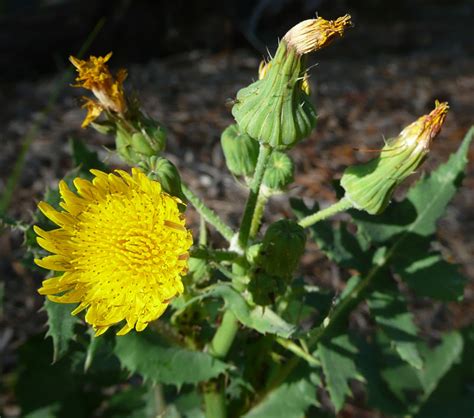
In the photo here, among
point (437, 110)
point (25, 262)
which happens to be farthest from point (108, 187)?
point (437, 110)

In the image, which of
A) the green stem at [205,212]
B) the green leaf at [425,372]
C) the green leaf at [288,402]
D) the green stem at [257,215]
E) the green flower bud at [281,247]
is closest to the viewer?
the green flower bud at [281,247]

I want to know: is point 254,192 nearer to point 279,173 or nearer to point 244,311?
point 279,173

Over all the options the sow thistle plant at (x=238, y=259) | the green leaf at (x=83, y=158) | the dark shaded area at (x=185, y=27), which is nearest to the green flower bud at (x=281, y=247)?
the sow thistle plant at (x=238, y=259)

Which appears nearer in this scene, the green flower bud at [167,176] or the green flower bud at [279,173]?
the green flower bud at [167,176]

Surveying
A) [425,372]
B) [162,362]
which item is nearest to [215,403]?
[162,362]

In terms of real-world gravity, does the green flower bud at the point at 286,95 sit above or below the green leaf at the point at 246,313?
above

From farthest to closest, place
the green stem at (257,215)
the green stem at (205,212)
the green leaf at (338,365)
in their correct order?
the green leaf at (338,365), the green stem at (257,215), the green stem at (205,212)

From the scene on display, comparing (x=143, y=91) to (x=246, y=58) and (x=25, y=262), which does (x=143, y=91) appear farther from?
(x=25, y=262)

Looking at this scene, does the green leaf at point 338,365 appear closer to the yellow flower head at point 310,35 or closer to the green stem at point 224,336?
the green stem at point 224,336
